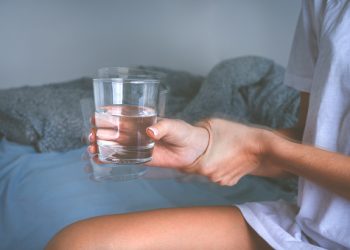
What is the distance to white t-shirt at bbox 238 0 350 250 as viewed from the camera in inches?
24.8

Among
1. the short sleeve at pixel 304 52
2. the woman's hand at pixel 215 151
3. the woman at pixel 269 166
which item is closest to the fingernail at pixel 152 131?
the woman at pixel 269 166

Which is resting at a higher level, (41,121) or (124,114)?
(124,114)

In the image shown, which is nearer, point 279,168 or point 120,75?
point 120,75

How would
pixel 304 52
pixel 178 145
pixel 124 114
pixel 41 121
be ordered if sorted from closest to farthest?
pixel 124 114
pixel 178 145
pixel 304 52
pixel 41 121

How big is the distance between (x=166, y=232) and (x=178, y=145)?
0.15m

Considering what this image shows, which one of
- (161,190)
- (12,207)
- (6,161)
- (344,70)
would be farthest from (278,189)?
(6,161)

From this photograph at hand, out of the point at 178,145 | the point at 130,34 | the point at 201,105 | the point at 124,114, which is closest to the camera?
the point at 124,114

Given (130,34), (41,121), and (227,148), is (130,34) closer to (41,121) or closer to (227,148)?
(41,121)

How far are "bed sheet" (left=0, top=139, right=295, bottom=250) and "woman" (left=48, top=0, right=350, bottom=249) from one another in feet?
0.99

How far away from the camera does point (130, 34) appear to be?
250 cm

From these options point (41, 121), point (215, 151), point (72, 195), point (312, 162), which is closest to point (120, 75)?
point (215, 151)

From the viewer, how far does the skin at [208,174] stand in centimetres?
62

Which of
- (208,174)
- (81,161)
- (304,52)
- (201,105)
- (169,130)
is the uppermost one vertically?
(304,52)

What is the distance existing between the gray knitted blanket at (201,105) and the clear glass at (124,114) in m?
0.83
